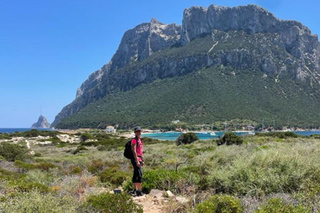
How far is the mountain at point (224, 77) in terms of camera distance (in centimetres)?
11250

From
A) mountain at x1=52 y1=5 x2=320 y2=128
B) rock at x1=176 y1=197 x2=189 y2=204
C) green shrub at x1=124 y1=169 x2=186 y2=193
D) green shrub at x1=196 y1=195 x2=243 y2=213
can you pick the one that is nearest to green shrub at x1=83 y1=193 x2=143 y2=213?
rock at x1=176 y1=197 x2=189 y2=204

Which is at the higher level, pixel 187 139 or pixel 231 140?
pixel 231 140

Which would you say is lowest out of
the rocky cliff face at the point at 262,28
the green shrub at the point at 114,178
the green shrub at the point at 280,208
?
the green shrub at the point at 114,178

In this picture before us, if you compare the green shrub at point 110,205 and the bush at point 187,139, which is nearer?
the green shrub at point 110,205

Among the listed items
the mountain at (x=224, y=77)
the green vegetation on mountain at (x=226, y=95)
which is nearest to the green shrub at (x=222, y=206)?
the green vegetation on mountain at (x=226, y=95)

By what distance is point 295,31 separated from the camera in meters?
147

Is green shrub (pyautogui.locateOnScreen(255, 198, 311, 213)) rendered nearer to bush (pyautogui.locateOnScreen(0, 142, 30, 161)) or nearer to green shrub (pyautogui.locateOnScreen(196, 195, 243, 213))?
green shrub (pyautogui.locateOnScreen(196, 195, 243, 213))

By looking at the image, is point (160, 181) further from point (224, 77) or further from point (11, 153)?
point (224, 77)

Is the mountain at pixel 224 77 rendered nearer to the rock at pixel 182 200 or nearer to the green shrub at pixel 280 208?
the rock at pixel 182 200

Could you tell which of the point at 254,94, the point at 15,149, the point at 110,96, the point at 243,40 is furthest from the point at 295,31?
the point at 15,149

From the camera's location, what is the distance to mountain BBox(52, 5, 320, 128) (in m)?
112

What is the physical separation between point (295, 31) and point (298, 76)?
111ft

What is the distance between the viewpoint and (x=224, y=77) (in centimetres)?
12188

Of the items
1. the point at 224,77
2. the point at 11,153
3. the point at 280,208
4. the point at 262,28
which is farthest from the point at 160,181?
the point at 262,28
